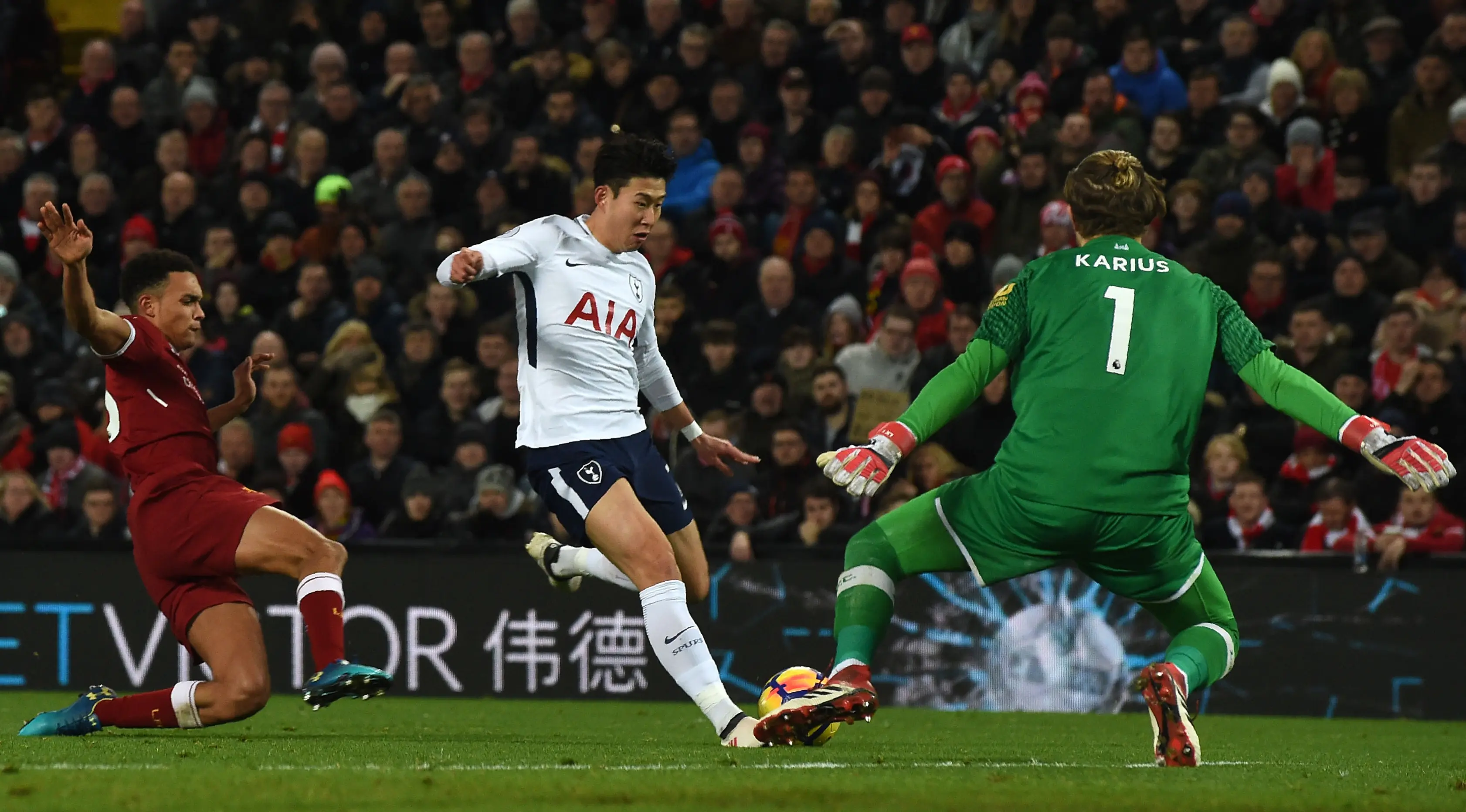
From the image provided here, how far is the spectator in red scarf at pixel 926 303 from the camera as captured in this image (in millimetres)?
12477

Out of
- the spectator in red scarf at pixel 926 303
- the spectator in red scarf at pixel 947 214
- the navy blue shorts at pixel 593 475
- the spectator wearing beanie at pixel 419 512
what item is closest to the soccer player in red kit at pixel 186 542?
the navy blue shorts at pixel 593 475

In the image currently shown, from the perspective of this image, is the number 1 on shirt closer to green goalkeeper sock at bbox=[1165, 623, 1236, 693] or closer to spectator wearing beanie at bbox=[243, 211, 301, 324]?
green goalkeeper sock at bbox=[1165, 623, 1236, 693]

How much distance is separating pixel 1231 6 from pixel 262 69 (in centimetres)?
814

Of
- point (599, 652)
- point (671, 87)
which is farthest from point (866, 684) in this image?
point (671, 87)

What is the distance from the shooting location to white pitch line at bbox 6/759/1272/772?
5.68 meters

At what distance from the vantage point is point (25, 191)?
1571 cm

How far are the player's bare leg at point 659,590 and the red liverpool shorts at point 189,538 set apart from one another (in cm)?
132

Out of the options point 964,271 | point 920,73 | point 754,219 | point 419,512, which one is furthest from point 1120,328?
point 920,73

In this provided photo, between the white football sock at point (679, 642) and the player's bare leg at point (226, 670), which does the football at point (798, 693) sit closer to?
the white football sock at point (679, 642)

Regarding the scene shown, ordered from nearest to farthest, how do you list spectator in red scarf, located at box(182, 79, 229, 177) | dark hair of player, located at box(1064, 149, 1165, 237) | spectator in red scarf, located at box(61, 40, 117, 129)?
dark hair of player, located at box(1064, 149, 1165, 237) < spectator in red scarf, located at box(182, 79, 229, 177) < spectator in red scarf, located at box(61, 40, 117, 129)

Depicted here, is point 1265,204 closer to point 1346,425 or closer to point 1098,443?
point 1346,425

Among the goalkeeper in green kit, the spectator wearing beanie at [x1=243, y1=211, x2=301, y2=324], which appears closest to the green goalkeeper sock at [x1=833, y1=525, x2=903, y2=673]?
the goalkeeper in green kit

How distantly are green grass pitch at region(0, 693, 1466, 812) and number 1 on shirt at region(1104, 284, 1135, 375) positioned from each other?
4.13 ft

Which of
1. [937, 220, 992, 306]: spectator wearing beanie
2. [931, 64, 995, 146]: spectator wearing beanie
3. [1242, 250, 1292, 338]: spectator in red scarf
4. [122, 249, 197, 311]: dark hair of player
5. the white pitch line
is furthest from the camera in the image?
[931, 64, 995, 146]: spectator wearing beanie
